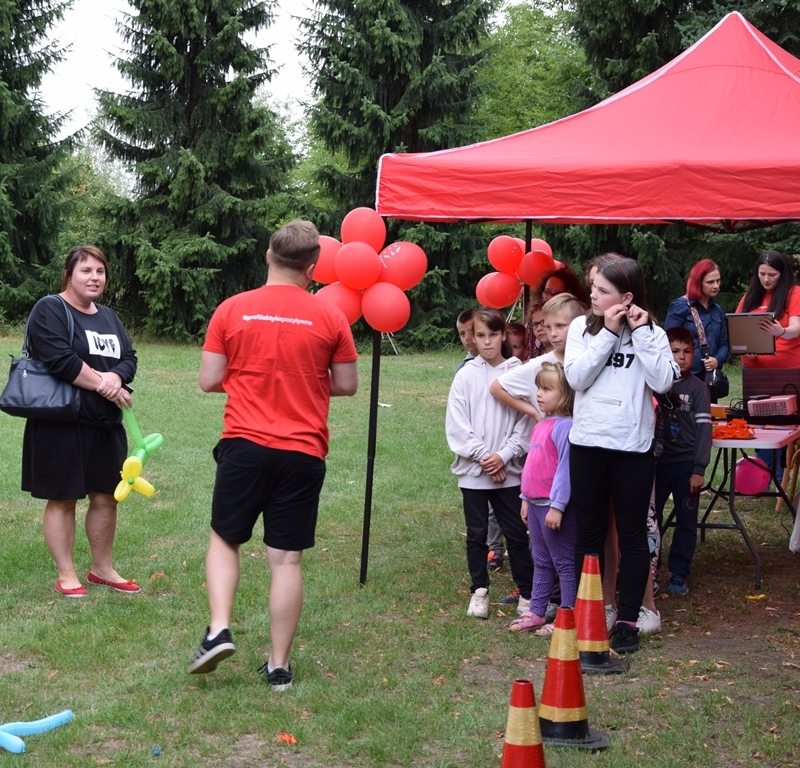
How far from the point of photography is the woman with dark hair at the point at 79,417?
544 cm

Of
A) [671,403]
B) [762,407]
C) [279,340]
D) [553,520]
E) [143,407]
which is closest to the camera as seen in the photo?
[279,340]

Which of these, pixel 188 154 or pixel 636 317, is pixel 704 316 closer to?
pixel 636 317

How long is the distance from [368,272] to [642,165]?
5.08 feet

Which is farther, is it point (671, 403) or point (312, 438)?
point (671, 403)

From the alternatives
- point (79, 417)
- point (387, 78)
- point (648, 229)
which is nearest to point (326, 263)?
point (79, 417)

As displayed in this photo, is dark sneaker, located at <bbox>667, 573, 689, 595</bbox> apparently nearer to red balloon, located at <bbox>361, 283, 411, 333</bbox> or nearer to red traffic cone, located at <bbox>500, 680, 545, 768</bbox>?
red balloon, located at <bbox>361, 283, 411, 333</bbox>

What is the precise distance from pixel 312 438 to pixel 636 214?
2137 millimetres

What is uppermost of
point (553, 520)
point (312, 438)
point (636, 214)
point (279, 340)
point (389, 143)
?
point (389, 143)

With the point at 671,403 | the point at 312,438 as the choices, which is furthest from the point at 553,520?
the point at 312,438

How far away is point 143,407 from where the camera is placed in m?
13.5

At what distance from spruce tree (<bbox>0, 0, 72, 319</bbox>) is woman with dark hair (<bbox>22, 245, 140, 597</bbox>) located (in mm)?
21585

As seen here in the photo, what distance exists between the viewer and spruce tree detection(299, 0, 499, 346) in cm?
2489

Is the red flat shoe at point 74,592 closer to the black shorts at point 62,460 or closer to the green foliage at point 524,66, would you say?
the black shorts at point 62,460

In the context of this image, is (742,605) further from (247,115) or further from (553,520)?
(247,115)
